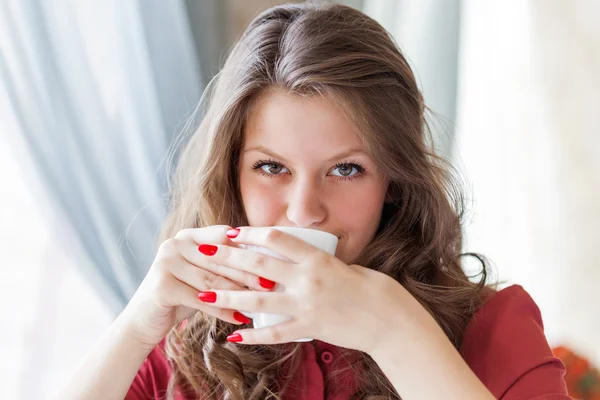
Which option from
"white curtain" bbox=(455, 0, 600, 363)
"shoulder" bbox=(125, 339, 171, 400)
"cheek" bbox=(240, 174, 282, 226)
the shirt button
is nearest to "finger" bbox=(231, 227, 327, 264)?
"cheek" bbox=(240, 174, 282, 226)

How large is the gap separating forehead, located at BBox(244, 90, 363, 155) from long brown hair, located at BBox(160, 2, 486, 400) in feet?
0.05

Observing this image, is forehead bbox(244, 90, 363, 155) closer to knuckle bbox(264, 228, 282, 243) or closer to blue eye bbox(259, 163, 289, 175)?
blue eye bbox(259, 163, 289, 175)

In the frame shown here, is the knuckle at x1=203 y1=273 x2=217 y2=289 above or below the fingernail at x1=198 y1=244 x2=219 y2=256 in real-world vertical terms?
below

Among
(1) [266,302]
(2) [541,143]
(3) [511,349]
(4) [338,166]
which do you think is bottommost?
Result: (3) [511,349]

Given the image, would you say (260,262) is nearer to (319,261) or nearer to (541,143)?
(319,261)

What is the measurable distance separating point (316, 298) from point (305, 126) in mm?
316

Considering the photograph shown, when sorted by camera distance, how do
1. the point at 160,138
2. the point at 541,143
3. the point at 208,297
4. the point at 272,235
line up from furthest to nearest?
the point at 541,143
the point at 160,138
the point at 208,297
the point at 272,235

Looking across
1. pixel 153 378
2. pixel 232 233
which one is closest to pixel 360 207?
pixel 232 233

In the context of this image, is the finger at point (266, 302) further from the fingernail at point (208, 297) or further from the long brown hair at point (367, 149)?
the long brown hair at point (367, 149)

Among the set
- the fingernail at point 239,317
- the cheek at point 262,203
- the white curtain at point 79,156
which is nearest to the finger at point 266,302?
the fingernail at point 239,317

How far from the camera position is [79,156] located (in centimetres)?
136

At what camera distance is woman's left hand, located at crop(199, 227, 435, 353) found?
2.99ft

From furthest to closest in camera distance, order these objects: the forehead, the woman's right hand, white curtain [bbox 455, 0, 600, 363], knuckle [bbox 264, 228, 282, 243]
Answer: white curtain [bbox 455, 0, 600, 363], the forehead, the woman's right hand, knuckle [bbox 264, 228, 282, 243]

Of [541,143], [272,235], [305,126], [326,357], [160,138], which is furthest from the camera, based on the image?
[541,143]
